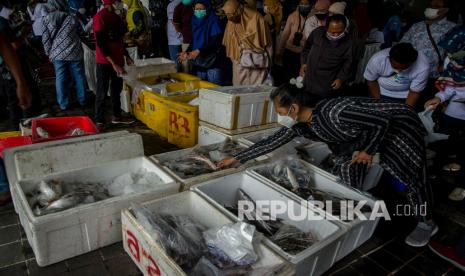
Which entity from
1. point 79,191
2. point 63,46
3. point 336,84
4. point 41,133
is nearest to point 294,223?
point 79,191

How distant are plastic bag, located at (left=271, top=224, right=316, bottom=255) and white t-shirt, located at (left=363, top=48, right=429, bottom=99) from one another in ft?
7.49

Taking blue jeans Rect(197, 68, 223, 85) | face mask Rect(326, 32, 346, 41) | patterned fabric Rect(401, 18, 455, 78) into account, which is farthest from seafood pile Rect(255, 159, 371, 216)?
patterned fabric Rect(401, 18, 455, 78)

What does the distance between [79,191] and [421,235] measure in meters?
3.02

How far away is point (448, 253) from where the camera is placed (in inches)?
111

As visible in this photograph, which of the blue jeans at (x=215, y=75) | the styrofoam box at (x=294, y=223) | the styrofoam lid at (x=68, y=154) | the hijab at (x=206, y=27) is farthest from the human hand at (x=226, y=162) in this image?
the hijab at (x=206, y=27)

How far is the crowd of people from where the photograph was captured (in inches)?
108

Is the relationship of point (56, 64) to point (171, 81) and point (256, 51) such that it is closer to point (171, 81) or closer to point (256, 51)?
point (171, 81)

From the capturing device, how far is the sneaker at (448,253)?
2.75m

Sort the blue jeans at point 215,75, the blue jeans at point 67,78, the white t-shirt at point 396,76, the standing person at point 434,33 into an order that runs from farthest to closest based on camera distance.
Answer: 1. the blue jeans at point 67,78
2. the blue jeans at point 215,75
3. the standing person at point 434,33
4. the white t-shirt at point 396,76

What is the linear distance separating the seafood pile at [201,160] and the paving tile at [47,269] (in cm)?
114

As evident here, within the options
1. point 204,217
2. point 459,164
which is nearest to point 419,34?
point 459,164

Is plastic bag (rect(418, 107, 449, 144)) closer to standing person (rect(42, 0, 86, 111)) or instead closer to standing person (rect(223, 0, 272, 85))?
standing person (rect(223, 0, 272, 85))

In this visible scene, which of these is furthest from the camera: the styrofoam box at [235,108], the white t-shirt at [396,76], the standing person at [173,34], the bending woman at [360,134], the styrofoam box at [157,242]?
the standing person at [173,34]

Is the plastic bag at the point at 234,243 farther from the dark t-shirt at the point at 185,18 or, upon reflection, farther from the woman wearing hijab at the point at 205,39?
the dark t-shirt at the point at 185,18
